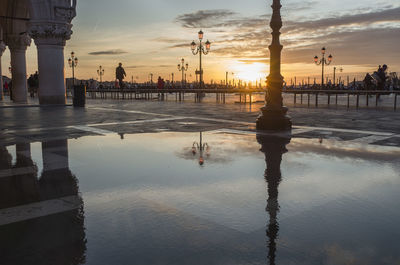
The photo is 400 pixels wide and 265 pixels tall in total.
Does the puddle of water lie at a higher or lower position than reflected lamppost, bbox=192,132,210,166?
lower

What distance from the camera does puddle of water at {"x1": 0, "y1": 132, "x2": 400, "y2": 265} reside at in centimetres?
296

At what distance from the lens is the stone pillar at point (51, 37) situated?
2177 centimetres

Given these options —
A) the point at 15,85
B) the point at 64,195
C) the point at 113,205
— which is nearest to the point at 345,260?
the point at 113,205

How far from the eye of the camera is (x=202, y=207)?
4027 millimetres

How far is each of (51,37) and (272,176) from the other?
20.1 meters

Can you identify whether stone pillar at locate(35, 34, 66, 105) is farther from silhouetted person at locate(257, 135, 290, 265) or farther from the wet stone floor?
silhouetted person at locate(257, 135, 290, 265)

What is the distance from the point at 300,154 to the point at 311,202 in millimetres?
2941

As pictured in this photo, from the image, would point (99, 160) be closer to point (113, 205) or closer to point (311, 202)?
point (113, 205)

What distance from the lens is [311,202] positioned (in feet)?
13.8

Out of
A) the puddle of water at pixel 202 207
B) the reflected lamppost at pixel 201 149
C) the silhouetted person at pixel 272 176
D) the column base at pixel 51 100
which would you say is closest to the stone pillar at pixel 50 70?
the column base at pixel 51 100

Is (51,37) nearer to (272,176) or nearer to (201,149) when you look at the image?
(201,149)

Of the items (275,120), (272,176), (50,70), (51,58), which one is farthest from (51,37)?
(272,176)

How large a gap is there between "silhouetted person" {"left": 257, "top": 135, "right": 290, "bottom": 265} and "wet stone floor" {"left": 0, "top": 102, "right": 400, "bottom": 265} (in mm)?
16

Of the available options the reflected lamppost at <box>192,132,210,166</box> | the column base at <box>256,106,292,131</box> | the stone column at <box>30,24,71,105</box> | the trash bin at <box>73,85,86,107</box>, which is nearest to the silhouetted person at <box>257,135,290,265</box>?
the reflected lamppost at <box>192,132,210,166</box>
